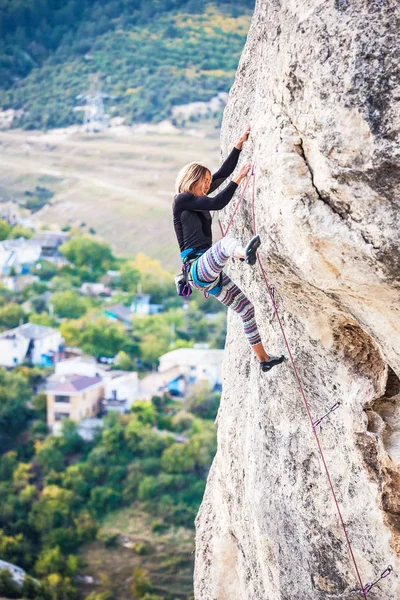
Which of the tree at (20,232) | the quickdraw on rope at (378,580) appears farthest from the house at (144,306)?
the quickdraw on rope at (378,580)

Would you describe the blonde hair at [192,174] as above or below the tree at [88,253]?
above

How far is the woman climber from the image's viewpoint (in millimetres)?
5840

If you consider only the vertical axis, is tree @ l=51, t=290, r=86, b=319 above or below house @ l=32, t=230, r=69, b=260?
above

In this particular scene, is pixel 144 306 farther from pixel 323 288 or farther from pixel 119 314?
pixel 323 288

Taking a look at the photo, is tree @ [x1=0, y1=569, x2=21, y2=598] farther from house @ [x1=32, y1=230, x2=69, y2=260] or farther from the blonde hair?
house @ [x1=32, y1=230, x2=69, y2=260]

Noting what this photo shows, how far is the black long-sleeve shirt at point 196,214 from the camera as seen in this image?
5934mm

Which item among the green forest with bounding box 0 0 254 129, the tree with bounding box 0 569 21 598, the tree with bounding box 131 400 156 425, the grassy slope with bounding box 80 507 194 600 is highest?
the green forest with bounding box 0 0 254 129

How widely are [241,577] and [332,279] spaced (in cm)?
395

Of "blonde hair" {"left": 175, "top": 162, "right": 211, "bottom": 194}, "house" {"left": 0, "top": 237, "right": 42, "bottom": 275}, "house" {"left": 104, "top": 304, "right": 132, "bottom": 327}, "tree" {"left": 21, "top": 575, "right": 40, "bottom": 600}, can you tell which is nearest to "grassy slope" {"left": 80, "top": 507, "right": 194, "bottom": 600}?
"tree" {"left": 21, "top": 575, "right": 40, "bottom": 600}

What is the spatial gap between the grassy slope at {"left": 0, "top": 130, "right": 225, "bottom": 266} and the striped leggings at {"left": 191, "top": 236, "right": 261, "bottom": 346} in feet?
217

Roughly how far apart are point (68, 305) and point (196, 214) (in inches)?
2227

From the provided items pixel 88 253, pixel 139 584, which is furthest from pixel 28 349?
pixel 139 584

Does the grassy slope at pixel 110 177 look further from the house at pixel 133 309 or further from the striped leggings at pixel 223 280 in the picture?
the striped leggings at pixel 223 280

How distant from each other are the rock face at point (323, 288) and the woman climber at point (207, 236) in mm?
187
